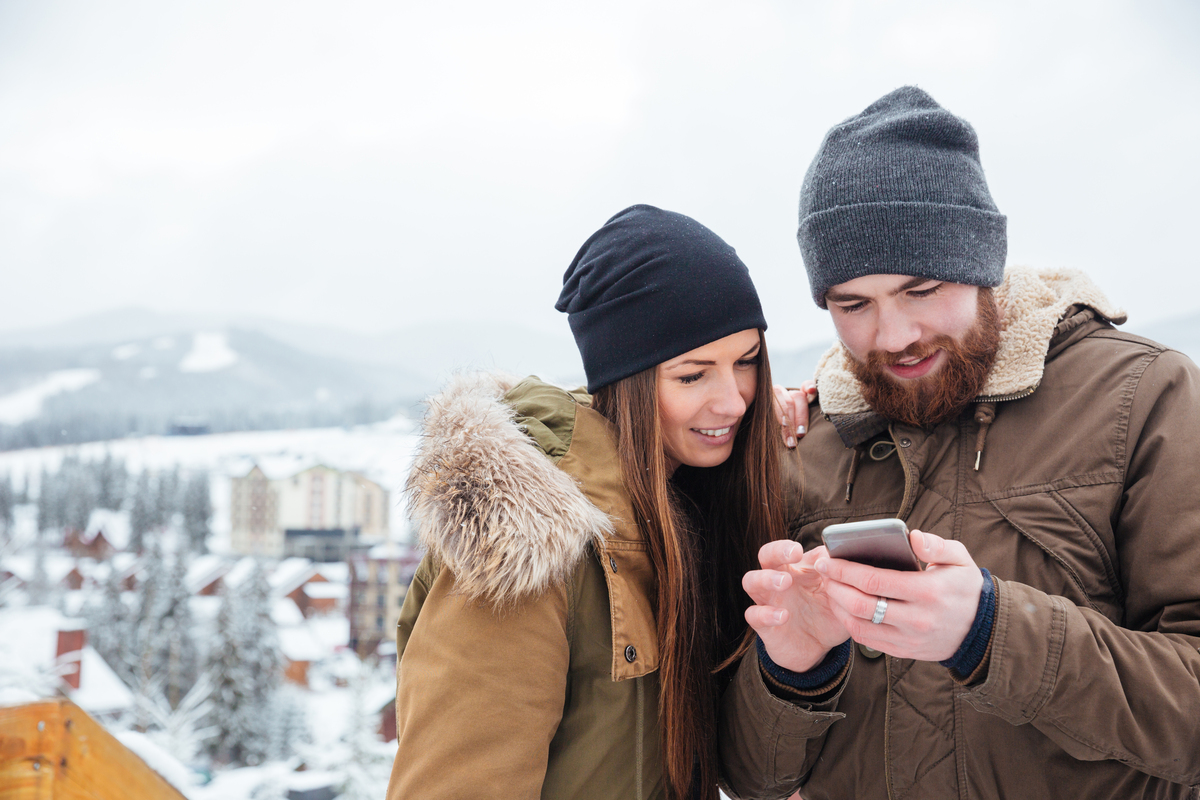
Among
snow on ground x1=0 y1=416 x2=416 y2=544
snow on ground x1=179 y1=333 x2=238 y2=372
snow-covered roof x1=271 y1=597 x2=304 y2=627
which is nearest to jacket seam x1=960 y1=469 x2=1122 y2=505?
snow on ground x1=0 y1=416 x2=416 y2=544

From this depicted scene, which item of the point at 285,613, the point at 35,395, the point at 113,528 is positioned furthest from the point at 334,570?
the point at 35,395

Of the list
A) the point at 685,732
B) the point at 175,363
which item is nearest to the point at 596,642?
the point at 685,732

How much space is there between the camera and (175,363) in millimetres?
25094

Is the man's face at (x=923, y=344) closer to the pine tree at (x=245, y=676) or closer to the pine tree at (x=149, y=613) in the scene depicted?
the pine tree at (x=245, y=676)

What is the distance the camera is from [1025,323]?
55.9 inches

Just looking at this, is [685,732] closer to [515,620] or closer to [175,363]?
[515,620]

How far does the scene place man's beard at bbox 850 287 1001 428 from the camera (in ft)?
4.58

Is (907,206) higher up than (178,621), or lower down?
higher up

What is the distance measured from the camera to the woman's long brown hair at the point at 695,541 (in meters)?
1.31

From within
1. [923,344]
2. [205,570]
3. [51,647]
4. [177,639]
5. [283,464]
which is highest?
[923,344]

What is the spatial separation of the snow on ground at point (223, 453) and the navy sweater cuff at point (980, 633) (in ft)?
65.4

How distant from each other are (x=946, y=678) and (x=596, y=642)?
0.61 meters

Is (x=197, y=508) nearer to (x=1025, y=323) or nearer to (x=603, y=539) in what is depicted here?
(x=603, y=539)

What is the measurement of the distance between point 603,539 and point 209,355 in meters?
28.0
